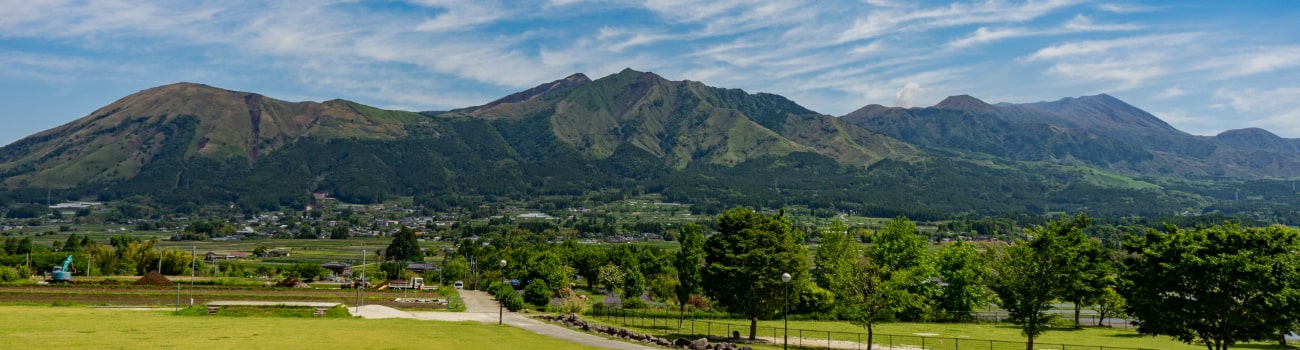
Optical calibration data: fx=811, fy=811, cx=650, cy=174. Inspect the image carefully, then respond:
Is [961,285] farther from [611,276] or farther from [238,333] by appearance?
[238,333]

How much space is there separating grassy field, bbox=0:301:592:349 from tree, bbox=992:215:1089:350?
27.0 m

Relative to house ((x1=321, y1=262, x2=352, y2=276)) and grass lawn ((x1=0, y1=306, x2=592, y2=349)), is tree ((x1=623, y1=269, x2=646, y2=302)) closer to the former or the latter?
grass lawn ((x1=0, y1=306, x2=592, y2=349))

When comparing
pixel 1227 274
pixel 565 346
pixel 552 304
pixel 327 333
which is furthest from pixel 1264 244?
pixel 552 304

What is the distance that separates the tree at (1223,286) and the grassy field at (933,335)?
276 inches

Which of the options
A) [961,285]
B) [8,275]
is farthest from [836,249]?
[8,275]

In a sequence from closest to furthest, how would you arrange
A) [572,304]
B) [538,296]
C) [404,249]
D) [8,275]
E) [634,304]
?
[538,296] → [572,304] → [634,304] → [8,275] → [404,249]

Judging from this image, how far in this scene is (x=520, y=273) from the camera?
369 feet

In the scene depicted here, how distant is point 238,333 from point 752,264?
31477 millimetres

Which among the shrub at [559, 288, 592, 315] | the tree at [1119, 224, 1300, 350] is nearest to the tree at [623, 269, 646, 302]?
the shrub at [559, 288, 592, 315]

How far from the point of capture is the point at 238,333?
133ft

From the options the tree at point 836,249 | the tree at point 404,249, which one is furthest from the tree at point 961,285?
the tree at point 404,249

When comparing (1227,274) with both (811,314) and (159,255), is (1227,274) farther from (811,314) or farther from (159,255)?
(159,255)

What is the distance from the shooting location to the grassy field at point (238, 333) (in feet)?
114

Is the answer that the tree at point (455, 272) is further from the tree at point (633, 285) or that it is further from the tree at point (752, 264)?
the tree at point (752, 264)
